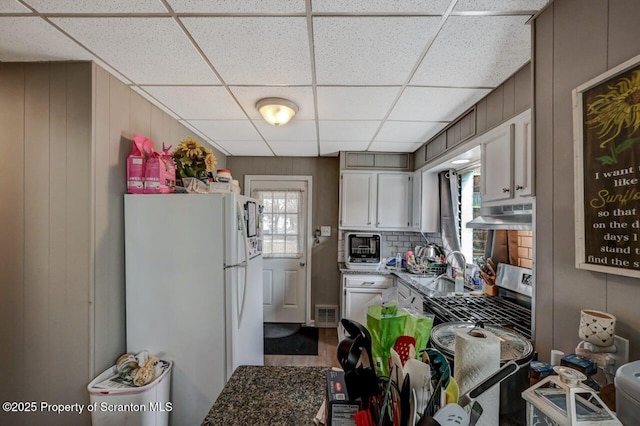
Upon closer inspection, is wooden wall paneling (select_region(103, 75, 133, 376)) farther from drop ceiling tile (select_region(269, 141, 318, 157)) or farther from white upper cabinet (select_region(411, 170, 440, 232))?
white upper cabinet (select_region(411, 170, 440, 232))

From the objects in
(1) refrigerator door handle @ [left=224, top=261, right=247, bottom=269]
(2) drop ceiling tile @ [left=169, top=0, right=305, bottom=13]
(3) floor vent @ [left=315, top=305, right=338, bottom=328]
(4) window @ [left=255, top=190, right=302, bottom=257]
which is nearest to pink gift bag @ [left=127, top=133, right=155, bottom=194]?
(1) refrigerator door handle @ [left=224, top=261, right=247, bottom=269]

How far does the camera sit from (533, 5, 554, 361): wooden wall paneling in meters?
1.08

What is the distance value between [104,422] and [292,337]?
2.07 meters

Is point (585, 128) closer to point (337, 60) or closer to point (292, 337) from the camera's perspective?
point (337, 60)

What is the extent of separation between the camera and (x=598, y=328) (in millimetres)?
807

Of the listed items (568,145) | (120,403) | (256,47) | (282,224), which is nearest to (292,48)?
(256,47)

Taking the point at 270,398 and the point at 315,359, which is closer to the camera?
the point at 270,398

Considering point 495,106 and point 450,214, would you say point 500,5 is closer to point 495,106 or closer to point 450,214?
point 495,106

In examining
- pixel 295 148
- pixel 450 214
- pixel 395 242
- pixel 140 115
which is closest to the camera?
pixel 140 115

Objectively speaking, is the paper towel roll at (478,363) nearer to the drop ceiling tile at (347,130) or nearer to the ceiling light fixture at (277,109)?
the ceiling light fixture at (277,109)

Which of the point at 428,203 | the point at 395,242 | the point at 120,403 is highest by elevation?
the point at 428,203

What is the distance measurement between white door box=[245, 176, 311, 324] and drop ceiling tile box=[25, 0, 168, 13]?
2.65 metres

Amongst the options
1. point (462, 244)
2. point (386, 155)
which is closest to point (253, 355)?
point (462, 244)

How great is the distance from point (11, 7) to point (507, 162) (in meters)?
2.48
